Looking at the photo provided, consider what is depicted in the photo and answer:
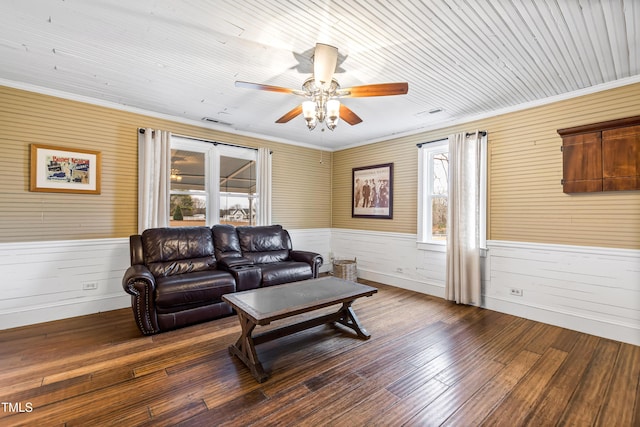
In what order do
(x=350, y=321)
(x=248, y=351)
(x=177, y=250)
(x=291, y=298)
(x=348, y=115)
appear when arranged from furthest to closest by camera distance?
(x=177, y=250) < (x=350, y=321) < (x=348, y=115) < (x=291, y=298) < (x=248, y=351)

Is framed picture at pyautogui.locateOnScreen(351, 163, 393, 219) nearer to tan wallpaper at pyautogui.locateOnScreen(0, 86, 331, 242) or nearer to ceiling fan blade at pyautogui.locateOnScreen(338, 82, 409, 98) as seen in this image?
tan wallpaper at pyautogui.locateOnScreen(0, 86, 331, 242)

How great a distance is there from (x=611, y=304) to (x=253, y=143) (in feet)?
17.4

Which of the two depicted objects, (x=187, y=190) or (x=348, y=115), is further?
(x=187, y=190)

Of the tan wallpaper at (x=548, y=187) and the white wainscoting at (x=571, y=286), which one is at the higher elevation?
the tan wallpaper at (x=548, y=187)

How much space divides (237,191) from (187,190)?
0.83 metres

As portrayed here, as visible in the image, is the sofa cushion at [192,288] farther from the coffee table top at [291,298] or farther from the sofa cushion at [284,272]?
the coffee table top at [291,298]

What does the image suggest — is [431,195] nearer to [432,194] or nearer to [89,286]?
[432,194]

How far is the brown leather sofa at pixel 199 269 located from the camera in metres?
3.11

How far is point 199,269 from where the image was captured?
391 cm

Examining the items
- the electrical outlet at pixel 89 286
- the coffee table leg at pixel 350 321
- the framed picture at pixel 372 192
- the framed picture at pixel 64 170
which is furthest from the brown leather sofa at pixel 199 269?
the framed picture at pixel 372 192

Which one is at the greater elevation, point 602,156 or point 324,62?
point 324,62

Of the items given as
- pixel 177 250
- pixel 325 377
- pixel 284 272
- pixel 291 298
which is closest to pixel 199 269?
pixel 177 250

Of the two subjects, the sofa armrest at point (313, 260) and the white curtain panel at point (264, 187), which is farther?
the white curtain panel at point (264, 187)

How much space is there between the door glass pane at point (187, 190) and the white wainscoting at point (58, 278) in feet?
2.71
